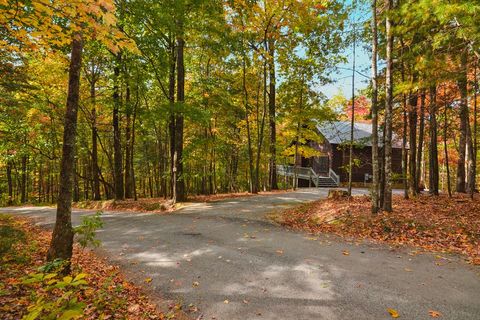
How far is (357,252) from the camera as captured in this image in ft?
21.5

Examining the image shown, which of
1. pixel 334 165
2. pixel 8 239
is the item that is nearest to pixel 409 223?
pixel 8 239

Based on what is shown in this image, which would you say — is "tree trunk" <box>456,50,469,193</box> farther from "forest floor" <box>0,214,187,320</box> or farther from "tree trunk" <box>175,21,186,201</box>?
"tree trunk" <box>175,21,186,201</box>

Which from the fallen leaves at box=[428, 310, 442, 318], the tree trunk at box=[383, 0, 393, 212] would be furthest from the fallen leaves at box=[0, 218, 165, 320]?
the tree trunk at box=[383, 0, 393, 212]

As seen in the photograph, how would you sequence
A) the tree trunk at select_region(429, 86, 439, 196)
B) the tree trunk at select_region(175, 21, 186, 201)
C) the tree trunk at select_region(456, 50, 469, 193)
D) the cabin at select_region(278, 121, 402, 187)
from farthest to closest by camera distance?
the cabin at select_region(278, 121, 402, 187) → the tree trunk at select_region(175, 21, 186, 201) → the tree trunk at select_region(429, 86, 439, 196) → the tree trunk at select_region(456, 50, 469, 193)

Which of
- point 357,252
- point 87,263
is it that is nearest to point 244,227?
point 357,252

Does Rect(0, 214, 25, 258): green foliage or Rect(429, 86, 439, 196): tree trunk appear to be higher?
Rect(429, 86, 439, 196): tree trunk

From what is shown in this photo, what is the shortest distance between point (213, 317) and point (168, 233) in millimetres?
4906

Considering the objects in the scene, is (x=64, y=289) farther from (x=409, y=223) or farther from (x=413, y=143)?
(x=413, y=143)

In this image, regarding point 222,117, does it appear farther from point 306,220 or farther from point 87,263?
point 87,263

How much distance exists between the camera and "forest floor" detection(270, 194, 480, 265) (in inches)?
285

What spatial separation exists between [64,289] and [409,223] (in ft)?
29.1

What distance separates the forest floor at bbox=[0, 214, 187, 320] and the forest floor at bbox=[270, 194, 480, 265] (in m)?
5.89

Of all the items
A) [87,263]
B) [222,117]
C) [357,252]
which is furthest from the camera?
[222,117]

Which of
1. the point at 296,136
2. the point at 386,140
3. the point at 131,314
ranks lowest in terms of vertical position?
the point at 131,314
